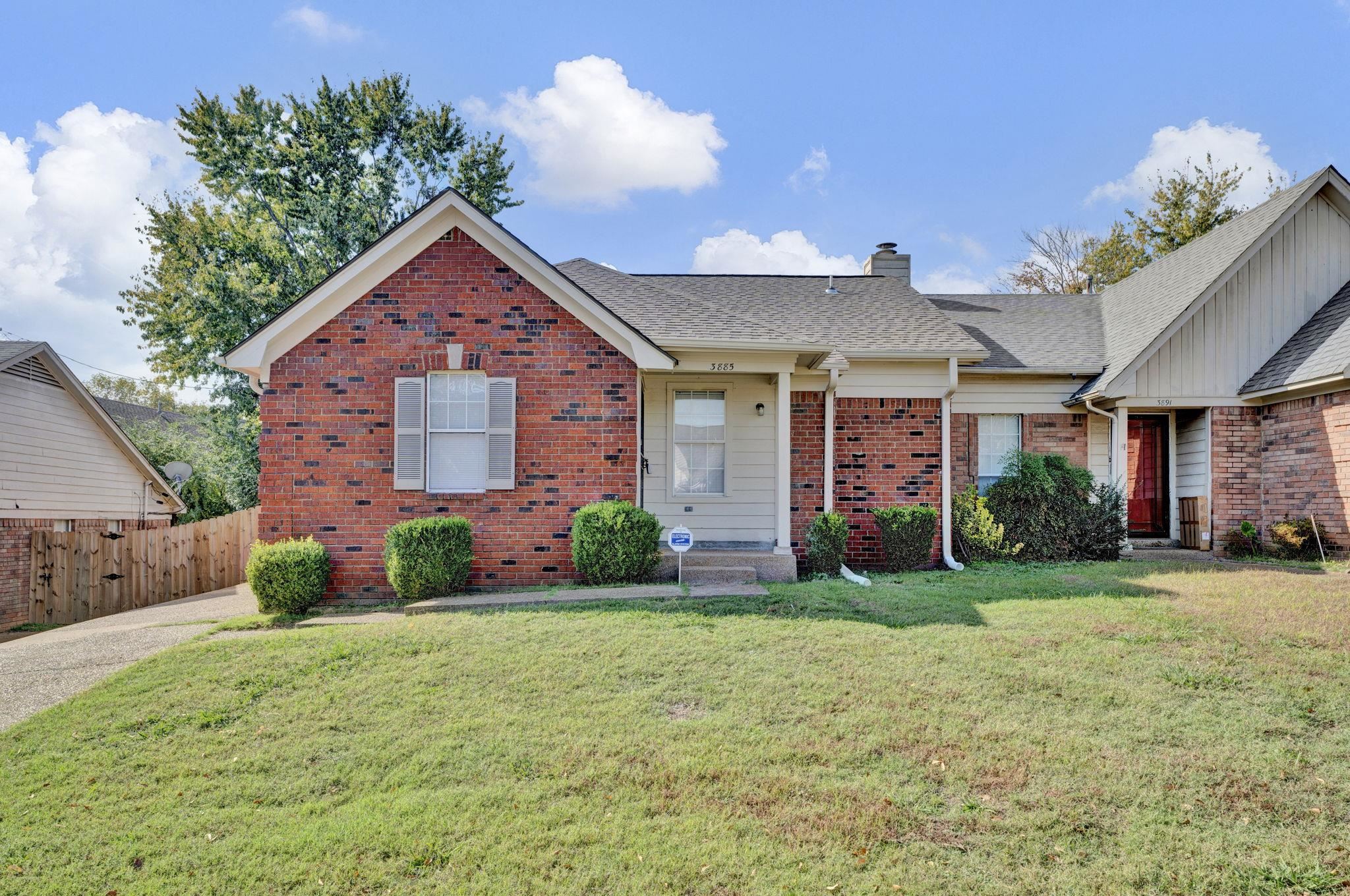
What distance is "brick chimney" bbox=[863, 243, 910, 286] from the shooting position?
1638cm

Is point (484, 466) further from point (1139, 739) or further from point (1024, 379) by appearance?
point (1024, 379)

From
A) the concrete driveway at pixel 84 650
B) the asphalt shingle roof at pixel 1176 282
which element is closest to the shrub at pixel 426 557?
the concrete driveway at pixel 84 650

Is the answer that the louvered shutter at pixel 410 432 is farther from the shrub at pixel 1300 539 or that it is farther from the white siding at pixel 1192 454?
the shrub at pixel 1300 539

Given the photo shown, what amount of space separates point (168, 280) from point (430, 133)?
928 cm

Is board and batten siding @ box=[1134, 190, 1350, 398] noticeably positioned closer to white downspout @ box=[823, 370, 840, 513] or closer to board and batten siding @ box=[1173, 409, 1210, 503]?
board and batten siding @ box=[1173, 409, 1210, 503]

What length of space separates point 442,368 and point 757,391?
4837 mm

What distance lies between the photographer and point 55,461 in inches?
619

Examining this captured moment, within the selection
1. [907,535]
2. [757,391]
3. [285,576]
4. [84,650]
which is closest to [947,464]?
[907,535]

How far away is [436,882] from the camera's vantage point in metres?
3.39

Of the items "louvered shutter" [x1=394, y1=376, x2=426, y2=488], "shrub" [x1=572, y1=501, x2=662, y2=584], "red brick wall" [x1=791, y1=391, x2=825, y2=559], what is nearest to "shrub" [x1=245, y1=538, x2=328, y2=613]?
"louvered shutter" [x1=394, y1=376, x2=426, y2=488]

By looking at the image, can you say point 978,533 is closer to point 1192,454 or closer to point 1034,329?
point 1192,454

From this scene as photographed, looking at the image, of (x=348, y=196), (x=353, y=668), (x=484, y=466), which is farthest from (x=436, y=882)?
(x=348, y=196)

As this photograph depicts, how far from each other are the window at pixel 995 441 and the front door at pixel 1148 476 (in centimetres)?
206

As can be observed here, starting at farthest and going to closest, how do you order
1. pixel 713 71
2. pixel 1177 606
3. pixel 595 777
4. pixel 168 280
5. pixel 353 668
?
1. pixel 168 280
2. pixel 713 71
3. pixel 1177 606
4. pixel 353 668
5. pixel 595 777
